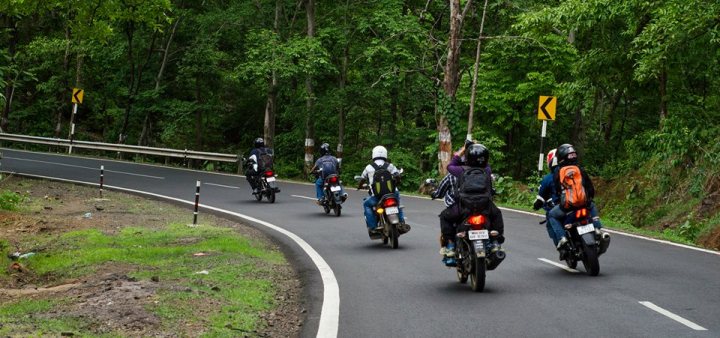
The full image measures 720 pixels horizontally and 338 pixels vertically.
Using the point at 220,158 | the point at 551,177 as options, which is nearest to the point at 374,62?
the point at 220,158

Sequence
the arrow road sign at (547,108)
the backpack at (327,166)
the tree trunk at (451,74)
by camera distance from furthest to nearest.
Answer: the tree trunk at (451,74) < the arrow road sign at (547,108) < the backpack at (327,166)

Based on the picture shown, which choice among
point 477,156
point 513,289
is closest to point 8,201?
point 477,156

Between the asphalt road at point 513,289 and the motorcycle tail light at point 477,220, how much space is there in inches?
33.6

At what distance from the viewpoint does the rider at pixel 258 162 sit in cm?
2273

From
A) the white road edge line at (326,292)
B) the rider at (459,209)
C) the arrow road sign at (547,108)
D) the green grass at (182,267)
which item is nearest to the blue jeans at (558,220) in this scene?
the rider at (459,209)

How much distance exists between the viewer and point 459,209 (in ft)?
33.7

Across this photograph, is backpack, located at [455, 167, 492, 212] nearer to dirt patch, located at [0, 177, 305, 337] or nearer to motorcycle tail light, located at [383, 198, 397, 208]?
dirt patch, located at [0, 177, 305, 337]

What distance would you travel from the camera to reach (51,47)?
40.4 metres

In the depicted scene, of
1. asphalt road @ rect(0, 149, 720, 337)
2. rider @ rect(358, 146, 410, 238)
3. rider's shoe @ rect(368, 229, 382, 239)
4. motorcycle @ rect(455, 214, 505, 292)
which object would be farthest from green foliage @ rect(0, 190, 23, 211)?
motorcycle @ rect(455, 214, 505, 292)

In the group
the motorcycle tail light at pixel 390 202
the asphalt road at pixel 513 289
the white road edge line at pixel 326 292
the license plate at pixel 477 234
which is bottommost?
the white road edge line at pixel 326 292

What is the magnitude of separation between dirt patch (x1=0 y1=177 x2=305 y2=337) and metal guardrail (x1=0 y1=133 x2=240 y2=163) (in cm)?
1253

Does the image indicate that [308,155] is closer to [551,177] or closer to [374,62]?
[374,62]

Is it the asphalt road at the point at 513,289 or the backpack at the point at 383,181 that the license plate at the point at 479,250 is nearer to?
the asphalt road at the point at 513,289

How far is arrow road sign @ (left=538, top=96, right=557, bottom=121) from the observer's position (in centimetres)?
2339
